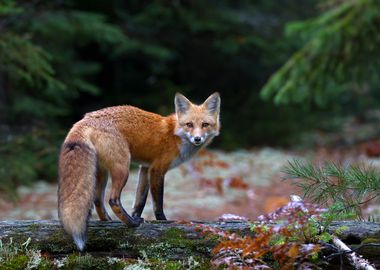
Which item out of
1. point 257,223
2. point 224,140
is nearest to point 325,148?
point 224,140

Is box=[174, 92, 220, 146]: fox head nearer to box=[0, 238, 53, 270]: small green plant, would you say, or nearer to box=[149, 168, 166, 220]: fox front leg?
box=[149, 168, 166, 220]: fox front leg

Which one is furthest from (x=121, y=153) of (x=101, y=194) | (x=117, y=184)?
(x=101, y=194)

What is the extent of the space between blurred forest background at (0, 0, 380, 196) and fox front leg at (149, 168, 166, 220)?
4722 mm

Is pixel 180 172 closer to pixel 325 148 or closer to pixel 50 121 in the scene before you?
pixel 50 121

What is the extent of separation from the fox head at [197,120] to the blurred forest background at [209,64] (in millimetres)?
4398

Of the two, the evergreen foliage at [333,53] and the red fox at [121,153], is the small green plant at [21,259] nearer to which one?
the red fox at [121,153]

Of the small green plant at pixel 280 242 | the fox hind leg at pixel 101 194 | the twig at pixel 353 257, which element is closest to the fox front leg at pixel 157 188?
the fox hind leg at pixel 101 194

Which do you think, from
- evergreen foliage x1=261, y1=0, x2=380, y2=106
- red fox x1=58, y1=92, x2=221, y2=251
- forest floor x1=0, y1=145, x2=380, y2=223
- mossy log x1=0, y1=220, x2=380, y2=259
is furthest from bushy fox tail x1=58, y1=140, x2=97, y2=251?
evergreen foliage x1=261, y1=0, x2=380, y2=106

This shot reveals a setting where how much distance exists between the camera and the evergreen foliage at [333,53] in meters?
11.3

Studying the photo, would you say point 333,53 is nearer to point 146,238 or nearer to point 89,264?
point 146,238

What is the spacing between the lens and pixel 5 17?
11461 millimetres

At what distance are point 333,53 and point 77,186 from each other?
8.44 metres

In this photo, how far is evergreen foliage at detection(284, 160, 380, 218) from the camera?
4.33m

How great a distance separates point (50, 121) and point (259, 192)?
5.51m
